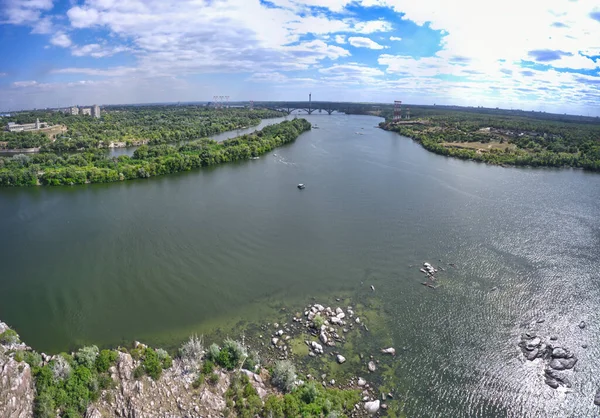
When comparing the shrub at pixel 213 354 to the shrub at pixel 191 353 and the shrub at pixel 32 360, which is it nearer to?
the shrub at pixel 191 353

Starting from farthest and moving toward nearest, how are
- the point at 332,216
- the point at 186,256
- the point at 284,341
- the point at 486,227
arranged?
the point at 332,216, the point at 486,227, the point at 186,256, the point at 284,341

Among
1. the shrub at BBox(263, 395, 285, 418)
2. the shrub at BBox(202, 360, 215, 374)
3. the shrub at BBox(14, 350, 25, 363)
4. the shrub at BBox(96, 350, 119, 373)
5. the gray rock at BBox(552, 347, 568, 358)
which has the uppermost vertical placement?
the shrub at BBox(14, 350, 25, 363)

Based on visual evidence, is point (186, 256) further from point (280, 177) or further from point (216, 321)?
point (280, 177)

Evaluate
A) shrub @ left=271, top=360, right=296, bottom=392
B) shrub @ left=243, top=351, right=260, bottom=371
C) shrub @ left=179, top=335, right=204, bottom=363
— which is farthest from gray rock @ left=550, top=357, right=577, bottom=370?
shrub @ left=179, top=335, right=204, bottom=363

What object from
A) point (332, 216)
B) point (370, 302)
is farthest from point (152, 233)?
point (370, 302)

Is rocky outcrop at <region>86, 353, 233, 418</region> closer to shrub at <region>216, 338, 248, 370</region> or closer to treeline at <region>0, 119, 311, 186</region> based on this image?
shrub at <region>216, 338, 248, 370</region>
